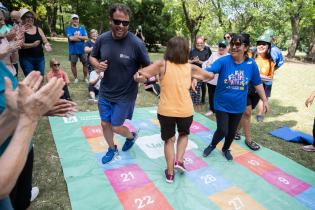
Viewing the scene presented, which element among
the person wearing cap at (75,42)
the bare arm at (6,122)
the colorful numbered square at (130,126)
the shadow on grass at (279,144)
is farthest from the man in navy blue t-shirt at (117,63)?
the person wearing cap at (75,42)

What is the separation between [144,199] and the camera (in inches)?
123

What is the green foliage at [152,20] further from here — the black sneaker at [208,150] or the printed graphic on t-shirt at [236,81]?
the printed graphic on t-shirt at [236,81]

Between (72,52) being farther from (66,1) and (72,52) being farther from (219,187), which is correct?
(66,1)

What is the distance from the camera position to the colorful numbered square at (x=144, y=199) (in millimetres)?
3012

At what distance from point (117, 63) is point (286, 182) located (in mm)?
2835

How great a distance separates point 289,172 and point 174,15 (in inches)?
990

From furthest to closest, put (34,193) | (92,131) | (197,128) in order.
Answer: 1. (197,128)
2. (92,131)
3. (34,193)

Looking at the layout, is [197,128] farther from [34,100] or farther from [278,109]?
[34,100]

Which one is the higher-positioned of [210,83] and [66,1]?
[66,1]

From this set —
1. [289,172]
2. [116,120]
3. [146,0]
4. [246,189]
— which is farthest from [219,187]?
[146,0]

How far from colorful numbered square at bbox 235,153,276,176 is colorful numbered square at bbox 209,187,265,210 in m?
0.70

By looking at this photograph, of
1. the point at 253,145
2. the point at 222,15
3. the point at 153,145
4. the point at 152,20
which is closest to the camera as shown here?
the point at 153,145

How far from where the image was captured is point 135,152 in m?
4.25

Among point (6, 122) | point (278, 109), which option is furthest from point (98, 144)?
point (278, 109)
